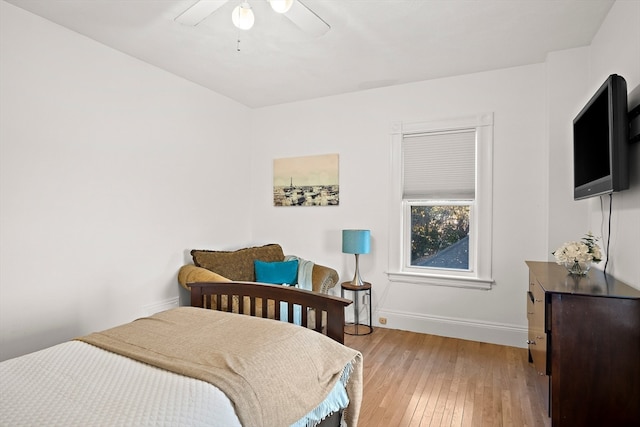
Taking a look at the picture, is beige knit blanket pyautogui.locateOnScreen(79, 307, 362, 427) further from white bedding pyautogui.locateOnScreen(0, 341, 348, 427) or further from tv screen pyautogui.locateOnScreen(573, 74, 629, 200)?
tv screen pyautogui.locateOnScreen(573, 74, 629, 200)

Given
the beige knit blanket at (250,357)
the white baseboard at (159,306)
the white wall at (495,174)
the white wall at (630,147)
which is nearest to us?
the beige knit blanket at (250,357)

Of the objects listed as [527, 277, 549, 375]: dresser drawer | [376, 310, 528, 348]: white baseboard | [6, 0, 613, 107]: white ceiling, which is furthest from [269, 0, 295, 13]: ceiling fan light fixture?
[376, 310, 528, 348]: white baseboard

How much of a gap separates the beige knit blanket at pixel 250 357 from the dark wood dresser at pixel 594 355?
103 cm

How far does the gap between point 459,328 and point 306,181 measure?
231 centimetres

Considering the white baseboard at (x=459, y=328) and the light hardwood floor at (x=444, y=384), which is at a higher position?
the white baseboard at (x=459, y=328)

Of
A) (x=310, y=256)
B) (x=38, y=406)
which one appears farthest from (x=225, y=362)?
(x=310, y=256)

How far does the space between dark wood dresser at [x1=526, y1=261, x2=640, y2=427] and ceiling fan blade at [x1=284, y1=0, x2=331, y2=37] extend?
6.55 ft

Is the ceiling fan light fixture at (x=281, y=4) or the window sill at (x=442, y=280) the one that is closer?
the ceiling fan light fixture at (x=281, y=4)

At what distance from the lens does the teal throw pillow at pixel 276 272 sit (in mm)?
3734

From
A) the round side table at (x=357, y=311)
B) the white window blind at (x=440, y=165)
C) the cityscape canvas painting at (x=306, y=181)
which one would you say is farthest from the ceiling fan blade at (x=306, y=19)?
the round side table at (x=357, y=311)

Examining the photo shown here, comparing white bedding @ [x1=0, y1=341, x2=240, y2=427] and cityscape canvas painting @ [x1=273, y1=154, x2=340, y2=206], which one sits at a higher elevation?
cityscape canvas painting @ [x1=273, y1=154, x2=340, y2=206]

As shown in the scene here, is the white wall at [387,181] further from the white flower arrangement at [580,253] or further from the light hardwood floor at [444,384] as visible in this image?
the white flower arrangement at [580,253]

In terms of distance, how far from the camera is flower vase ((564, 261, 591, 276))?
7.47 ft

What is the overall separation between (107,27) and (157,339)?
2.31 metres
